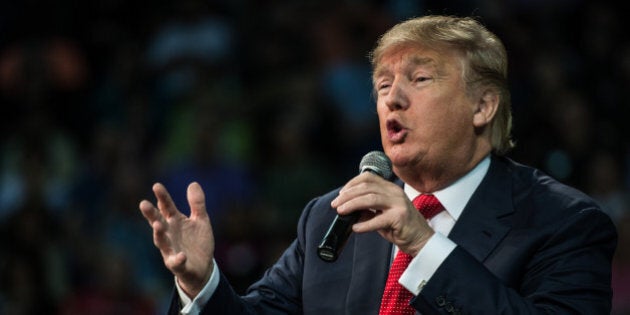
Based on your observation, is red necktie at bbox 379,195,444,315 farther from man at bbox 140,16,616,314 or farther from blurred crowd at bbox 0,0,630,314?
blurred crowd at bbox 0,0,630,314

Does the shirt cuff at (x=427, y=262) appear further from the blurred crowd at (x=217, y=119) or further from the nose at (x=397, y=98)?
the blurred crowd at (x=217, y=119)

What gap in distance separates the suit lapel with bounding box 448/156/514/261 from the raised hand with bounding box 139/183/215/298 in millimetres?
580

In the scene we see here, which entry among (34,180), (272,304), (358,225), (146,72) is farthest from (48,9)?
(358,225)

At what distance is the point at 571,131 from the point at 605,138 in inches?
6.9

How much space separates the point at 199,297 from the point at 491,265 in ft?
2.16

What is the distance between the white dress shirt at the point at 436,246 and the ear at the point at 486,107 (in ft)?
0.33

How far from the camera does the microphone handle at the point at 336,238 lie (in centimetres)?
225

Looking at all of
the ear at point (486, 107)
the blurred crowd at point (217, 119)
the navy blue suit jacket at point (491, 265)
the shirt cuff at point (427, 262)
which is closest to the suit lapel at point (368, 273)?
the navy blue suit jacket at point (491, 265)

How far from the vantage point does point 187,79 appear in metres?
6.65

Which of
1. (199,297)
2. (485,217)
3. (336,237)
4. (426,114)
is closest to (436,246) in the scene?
(336,237)

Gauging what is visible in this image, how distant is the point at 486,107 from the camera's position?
2797mm

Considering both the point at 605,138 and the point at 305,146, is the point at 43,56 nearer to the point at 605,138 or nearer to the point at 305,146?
the point at 305,146

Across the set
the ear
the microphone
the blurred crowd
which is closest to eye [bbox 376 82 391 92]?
the ear

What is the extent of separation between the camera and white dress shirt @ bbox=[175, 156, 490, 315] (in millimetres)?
2305
